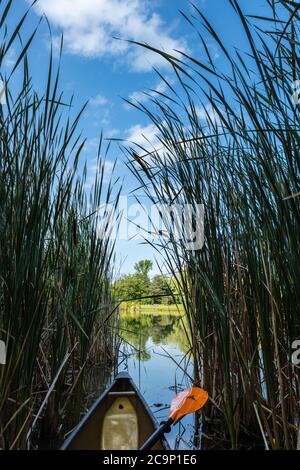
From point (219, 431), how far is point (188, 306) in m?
0.89

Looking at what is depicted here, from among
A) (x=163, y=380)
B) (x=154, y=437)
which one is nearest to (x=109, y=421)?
(x=154, y=437)

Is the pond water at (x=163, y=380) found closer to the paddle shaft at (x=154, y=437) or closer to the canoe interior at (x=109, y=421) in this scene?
the canoe interior at (x=109, y=421)

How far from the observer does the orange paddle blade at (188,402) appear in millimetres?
1884

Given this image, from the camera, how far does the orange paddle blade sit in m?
1.88

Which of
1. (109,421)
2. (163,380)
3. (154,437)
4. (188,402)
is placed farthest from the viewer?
(163,380)

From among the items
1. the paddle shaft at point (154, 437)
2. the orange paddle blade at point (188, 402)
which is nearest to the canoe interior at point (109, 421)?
the orange paddle blade at point (188, 402)

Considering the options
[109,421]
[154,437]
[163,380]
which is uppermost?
[154,437]

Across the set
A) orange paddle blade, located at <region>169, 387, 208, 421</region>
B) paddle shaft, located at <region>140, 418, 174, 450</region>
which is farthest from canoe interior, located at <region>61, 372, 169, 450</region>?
paddle shaft, located at <region>140, 418, 174, 450</region>

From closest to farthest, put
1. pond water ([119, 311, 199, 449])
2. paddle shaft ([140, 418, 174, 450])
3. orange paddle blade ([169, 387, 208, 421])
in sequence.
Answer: paddle shaft ([140, 418, 174, 450]) → orange paddle blade ([169, 387, 208, 421]) → pond water ([119, 311, 199, 449])

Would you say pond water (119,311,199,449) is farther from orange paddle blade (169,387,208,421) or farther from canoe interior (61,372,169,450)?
orange paddle blade (169,387,208,421)

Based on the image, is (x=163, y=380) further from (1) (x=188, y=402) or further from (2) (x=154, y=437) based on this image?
(2) (x=154, y=437)

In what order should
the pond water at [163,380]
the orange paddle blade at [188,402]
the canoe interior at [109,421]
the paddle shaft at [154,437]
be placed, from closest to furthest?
the paddle shaft at [154,437]
the orange paddle blade at [188,402]
the canoe interior at [109,421]
the pond water at [163,380]

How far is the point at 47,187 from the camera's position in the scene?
184 cm

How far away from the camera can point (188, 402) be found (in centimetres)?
197
